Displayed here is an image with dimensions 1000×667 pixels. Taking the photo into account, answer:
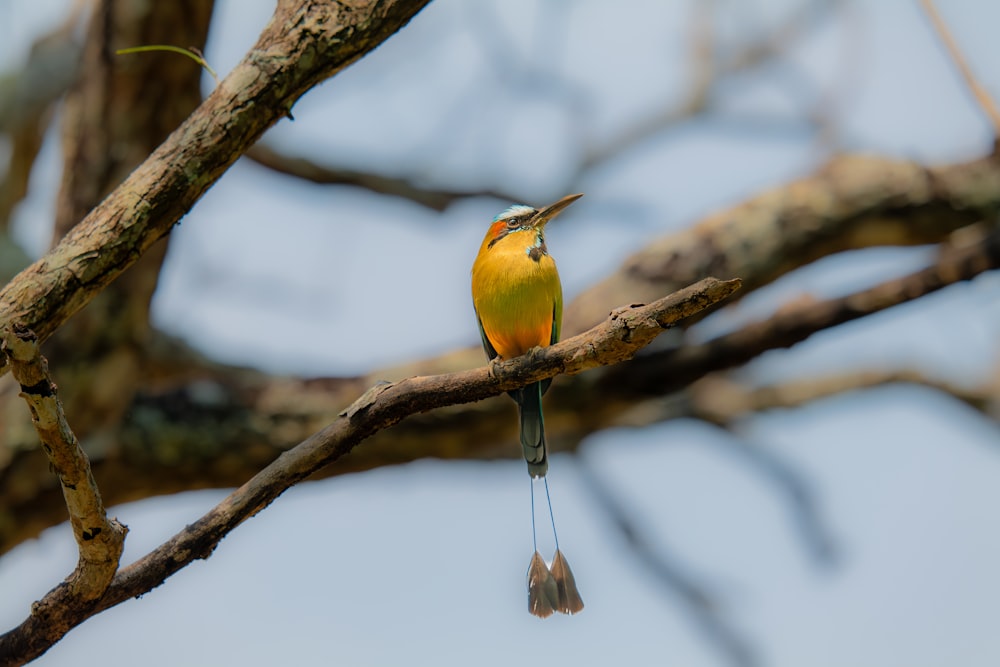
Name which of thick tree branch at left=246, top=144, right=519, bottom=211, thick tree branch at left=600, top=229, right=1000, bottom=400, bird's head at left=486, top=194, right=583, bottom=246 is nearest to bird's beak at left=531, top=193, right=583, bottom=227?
bird's head at left=486, top=194, right=583, bottom=246

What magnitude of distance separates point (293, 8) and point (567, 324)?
3188mm

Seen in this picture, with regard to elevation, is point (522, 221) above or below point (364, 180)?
below

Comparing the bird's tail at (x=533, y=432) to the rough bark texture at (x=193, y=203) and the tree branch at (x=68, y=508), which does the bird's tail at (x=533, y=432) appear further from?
the tree branch at (x=68, y=508)

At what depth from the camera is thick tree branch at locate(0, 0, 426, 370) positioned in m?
2.95

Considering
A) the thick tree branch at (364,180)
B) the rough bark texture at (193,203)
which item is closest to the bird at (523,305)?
the rough bark texture at (193,203)

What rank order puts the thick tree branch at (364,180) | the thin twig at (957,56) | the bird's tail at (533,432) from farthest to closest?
1. the thick tree branch at (364,180)
2. the thin twig at (957,56)
3. the bird's tail at (533,432)

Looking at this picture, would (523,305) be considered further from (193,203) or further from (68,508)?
(68,508)

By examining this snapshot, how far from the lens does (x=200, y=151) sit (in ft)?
9.95

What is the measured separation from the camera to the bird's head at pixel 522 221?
4.04 metres

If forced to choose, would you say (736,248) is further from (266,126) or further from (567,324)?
(266,126)

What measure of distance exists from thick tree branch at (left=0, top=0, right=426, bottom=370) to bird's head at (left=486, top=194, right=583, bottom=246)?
3.54ft

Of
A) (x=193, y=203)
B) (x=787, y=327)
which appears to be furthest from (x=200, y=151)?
(x=787, y=327)

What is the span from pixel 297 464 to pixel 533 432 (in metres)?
1.11

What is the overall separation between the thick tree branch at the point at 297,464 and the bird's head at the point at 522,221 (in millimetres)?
1274
